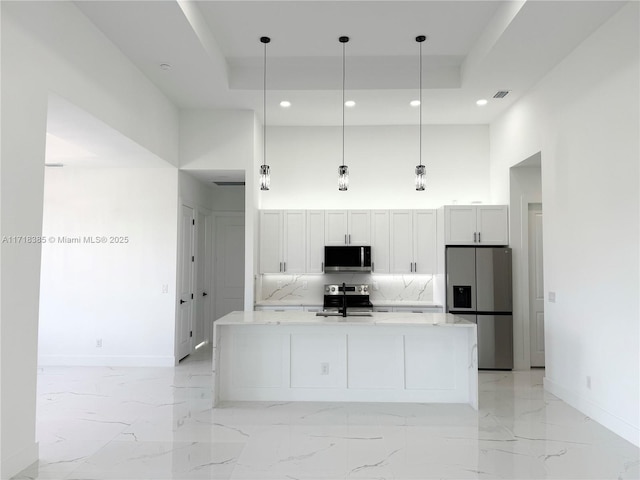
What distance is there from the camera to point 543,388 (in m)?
4.91

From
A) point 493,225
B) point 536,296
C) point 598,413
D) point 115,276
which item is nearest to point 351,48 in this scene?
point 493,225

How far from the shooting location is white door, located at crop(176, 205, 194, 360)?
6000 mm

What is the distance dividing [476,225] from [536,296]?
1193 millimetres

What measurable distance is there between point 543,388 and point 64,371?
5642mm

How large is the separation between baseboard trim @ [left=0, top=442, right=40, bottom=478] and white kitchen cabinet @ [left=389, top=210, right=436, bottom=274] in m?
4.49

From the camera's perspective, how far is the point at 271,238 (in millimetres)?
6273

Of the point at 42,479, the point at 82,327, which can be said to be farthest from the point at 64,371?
the point at 42,479

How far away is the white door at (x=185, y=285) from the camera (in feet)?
19.7

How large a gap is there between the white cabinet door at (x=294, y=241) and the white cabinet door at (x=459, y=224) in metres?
1.95

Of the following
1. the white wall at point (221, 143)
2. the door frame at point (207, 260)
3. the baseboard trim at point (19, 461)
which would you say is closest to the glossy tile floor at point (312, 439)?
the baseboard trim at point (19, 461)

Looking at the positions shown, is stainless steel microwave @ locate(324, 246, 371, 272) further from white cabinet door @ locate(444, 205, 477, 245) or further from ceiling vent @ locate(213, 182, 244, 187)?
ceiling vent @ locate(213, 182, 244, 187)

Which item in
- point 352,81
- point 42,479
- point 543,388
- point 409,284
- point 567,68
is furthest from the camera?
point 409,284

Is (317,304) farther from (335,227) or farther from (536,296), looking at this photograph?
(536,296)

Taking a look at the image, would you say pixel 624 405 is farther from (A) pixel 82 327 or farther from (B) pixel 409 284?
(A) pixel 82 327
